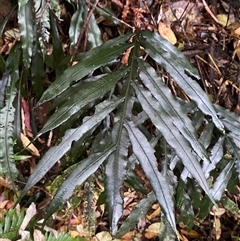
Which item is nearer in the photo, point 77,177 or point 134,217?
point 77,177

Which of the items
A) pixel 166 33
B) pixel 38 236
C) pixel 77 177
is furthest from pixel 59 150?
pixel 166 33

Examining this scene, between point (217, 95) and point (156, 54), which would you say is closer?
point (156, 54)

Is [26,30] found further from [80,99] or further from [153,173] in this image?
[153,173]

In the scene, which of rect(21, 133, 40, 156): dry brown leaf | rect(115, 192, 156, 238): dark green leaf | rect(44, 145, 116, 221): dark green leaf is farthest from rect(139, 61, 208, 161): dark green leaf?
rect(21, 133, 40, 156): dry brown leaf

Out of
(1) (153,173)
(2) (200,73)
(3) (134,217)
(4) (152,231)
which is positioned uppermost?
(2) (200,73)

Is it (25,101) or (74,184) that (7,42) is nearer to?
(25,101)

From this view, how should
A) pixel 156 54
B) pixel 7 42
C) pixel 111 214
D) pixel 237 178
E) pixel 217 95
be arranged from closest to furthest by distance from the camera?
pixel 111 214 → pixel 156 54 → pixel 237 178 → pixel 7 42 → pixel 217 95

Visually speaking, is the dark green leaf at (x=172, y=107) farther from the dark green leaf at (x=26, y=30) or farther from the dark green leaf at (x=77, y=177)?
the dark green leaf at (x=26, y=30)

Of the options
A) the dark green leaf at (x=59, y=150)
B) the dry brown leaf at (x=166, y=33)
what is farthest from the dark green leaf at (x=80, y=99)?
the dry brown leaf at (x=166, y=33)

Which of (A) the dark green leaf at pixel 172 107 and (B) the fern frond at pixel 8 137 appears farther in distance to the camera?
(B) the fern frond at pixel 8 137

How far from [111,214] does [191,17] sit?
830 millimetres

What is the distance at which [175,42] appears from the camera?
1.25 metres

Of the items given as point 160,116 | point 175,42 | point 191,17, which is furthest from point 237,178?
point 191,17

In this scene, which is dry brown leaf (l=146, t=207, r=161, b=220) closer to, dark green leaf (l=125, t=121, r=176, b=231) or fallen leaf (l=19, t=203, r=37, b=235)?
fallen leaf (l=19, t=203, r=37, b=235)
